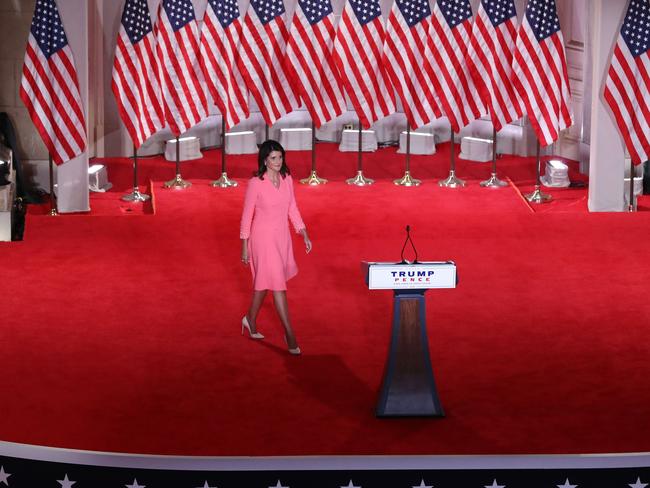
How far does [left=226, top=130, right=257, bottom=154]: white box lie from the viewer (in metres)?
19.2

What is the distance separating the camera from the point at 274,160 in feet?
35.5

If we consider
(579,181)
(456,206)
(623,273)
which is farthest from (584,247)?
(579,181)

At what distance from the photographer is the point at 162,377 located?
34.4ft

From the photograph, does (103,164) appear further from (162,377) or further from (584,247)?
(162,377)

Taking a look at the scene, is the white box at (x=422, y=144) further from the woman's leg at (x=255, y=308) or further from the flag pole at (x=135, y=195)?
the woman's leg at (x=255, y=308)

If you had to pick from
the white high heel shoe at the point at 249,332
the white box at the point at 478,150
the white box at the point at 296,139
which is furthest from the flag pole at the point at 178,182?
the white high heel shoe at the point at 249,332

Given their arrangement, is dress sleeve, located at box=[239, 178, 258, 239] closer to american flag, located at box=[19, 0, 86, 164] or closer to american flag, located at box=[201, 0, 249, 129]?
american flag, located at box=[19, 0, 86, 164]

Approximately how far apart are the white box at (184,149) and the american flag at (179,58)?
1.67 metres

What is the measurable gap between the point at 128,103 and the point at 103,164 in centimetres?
179

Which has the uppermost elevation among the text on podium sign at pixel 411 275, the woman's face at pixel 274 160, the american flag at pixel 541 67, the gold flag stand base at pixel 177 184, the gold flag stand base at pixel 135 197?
the american flag at pixel 541 67

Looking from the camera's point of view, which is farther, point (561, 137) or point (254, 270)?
point (561, 137)

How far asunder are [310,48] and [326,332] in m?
6.12

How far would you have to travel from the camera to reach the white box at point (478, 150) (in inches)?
745

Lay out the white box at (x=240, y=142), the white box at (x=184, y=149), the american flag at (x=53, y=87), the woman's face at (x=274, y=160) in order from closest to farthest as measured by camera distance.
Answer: the woman's face at (x=274, y=160) → the american flag at (x=53, y=87) → the white box at (x=184, y=149) → the white box at (x=240, y=142)
